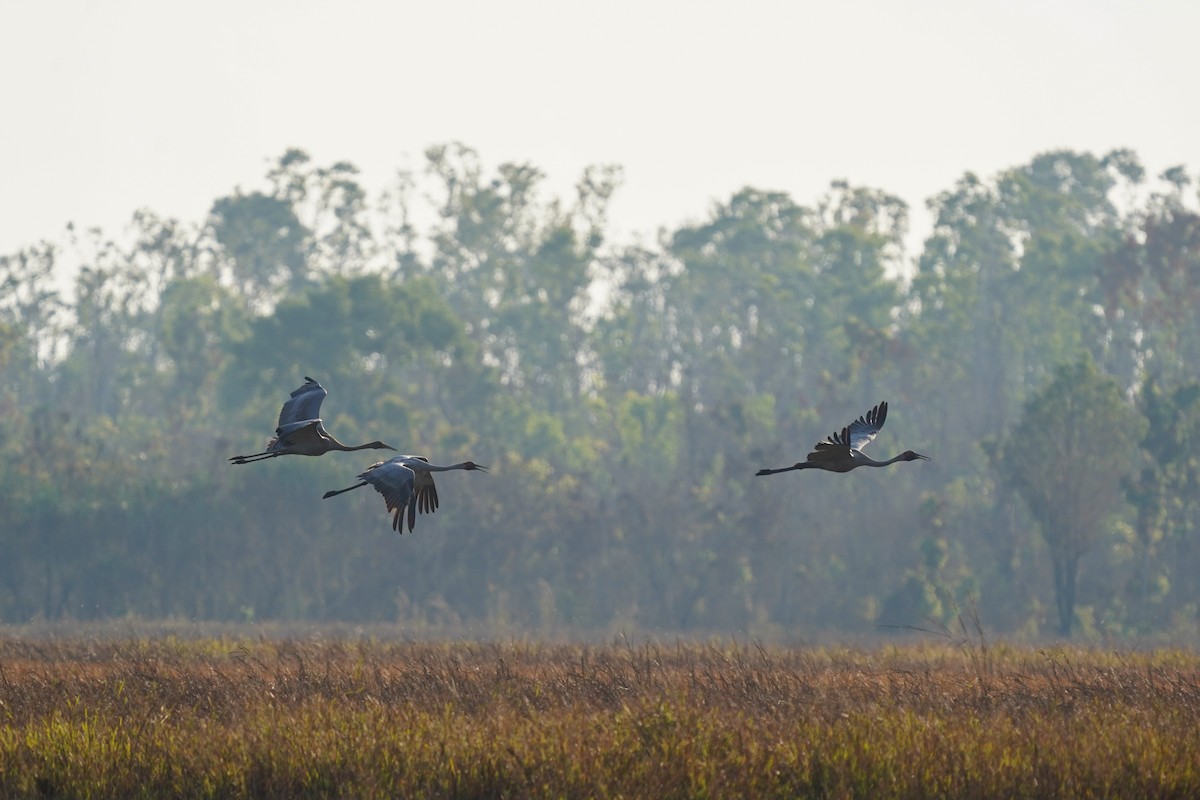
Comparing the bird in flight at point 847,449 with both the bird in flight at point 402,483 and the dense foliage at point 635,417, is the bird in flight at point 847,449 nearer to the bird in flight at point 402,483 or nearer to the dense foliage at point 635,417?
the bird in flight at point 402,483

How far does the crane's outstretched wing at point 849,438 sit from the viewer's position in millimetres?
12336

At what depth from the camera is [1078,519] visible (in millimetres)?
39812

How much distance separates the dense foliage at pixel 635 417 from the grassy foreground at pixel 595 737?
2047 centimetres

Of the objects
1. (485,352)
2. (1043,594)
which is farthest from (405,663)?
(485,352)

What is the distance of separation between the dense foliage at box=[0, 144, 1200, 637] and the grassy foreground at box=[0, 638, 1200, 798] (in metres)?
20.5

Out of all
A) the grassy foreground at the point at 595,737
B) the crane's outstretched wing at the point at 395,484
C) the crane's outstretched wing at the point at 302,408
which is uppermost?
the crane's outstretched wing at the point at 302,408

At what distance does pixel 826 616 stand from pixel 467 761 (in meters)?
32.6

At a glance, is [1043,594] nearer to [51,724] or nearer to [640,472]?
[640,472]

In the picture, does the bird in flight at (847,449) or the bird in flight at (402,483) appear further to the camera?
the bird in flight at (847,449)

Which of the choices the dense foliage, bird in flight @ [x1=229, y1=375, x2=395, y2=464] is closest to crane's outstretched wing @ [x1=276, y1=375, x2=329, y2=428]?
bird in flight @ [x1=229, y1=375, x2=395, y2=464]

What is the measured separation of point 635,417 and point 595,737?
144 feet

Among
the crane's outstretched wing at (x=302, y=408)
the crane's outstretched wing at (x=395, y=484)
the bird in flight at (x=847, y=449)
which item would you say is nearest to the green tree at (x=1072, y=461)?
the bird in flight at (x=847, y=449)

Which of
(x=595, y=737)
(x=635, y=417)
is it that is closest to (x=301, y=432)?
(x=595, y=737)

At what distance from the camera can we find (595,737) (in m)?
11.0
